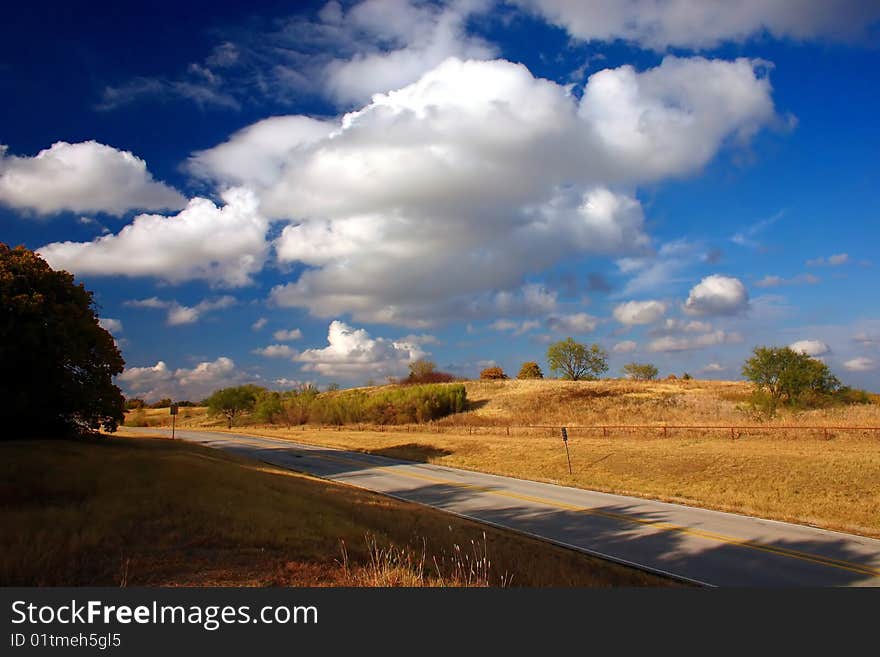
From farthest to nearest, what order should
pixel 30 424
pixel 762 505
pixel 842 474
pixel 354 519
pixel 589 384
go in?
pixel 589 384, pixel 842 474, pixel 30 424, pixel 762 505, pixel 354 519

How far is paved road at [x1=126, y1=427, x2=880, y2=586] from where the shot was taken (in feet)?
38.8

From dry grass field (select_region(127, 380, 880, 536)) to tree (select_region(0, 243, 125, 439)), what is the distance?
1933 centimetres

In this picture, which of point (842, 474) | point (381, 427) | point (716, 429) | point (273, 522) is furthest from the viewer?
point (381, 427)

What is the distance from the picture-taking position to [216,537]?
33.3ft

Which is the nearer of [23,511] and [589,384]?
[23,511]

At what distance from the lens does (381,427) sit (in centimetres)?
6241

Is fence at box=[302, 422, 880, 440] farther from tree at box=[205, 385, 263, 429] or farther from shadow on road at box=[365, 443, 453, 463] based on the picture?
tree at box=[205, 385, 263, 429]

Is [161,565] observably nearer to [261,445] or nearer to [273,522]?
[273,522]

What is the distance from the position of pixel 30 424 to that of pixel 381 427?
4254cm

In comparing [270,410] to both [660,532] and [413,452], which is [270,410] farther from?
[660,532]

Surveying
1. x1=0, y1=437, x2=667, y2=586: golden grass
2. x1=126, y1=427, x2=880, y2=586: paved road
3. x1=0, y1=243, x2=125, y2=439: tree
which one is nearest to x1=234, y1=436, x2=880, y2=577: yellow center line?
x1=126, y1=427, x2=880, y2=586: paved road

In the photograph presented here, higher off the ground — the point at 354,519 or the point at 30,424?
the point at 30,424

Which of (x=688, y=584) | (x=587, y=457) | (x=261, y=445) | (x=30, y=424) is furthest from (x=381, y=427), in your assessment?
(x=688, y=584)

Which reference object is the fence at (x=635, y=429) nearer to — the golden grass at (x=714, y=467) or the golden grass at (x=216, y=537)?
the golden grass at (x=714, y=467)
